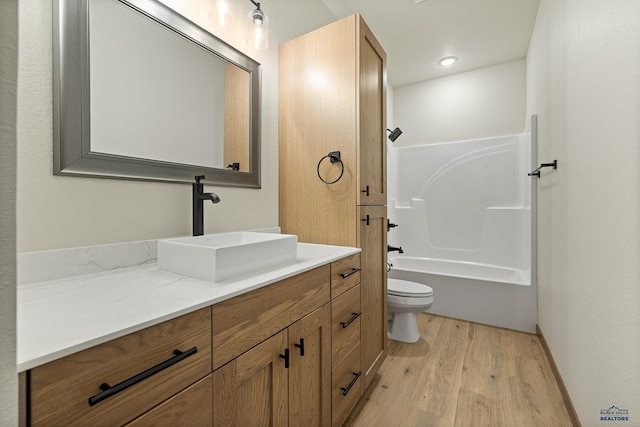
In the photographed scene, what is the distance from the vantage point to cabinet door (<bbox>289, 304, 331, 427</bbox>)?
3.21 ft

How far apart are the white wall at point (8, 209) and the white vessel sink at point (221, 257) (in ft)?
1.53

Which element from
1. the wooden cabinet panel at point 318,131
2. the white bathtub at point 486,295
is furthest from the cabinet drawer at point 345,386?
the white bathtub at point 486,295

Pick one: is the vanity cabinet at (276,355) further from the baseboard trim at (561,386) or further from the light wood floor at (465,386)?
the baseboard trim at (561,386)

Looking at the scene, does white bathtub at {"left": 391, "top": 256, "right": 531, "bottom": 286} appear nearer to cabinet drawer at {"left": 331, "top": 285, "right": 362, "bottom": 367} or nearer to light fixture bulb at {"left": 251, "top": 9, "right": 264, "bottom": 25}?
cabinet drawer at {"left": 331, "top": 285, "right": 362, "bottom": 367}

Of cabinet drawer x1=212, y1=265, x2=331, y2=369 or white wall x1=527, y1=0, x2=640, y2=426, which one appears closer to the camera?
cabinet drawer x1=212, y1=265, x2=331, y2=369

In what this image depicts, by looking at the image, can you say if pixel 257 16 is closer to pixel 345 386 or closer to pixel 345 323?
pixel 345 323

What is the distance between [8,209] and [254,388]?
72cm

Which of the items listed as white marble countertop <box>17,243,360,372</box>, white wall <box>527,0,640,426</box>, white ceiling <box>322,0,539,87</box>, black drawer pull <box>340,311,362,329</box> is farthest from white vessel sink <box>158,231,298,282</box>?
white ceiling <box>322,0,539,87</box>

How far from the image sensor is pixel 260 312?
834mm

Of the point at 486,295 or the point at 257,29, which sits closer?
the point at 257,29

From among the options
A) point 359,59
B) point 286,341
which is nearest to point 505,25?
point 359,59

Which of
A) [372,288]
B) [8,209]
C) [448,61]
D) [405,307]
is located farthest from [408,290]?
[448,61]
